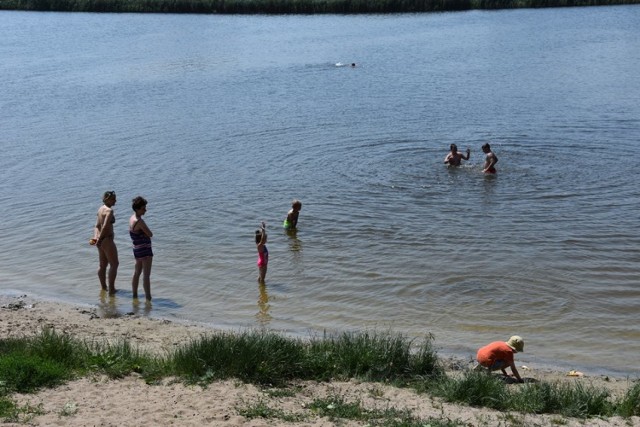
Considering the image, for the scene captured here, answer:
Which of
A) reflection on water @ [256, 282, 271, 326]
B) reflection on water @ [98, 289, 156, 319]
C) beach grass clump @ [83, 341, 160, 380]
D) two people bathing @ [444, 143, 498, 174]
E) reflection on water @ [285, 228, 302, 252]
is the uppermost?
two people bathing @ [444, 143, 498, 174]

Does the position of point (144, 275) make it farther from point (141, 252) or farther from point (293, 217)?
point (293, 217)

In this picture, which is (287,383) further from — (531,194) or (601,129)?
(601,129)

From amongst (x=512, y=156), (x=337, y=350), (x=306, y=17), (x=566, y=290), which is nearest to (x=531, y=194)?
(x=512, y=156)

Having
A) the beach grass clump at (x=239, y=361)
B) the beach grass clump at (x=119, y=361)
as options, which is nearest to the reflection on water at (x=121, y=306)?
the beach grass clump at (x=119, y=361)

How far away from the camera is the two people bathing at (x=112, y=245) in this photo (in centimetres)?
1428

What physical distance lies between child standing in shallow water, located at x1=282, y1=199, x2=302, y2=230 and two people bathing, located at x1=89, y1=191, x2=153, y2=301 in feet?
12.4

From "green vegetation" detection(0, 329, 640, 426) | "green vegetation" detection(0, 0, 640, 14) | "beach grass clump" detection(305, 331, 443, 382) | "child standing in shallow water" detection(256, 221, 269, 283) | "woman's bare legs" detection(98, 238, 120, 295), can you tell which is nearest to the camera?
"green vegetation" detection(0, 329, 640, 426)

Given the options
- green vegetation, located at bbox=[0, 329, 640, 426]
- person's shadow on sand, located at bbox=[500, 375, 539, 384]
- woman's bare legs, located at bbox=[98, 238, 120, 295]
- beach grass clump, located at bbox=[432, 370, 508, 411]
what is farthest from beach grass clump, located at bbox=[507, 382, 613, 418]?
woman's bare legs, located at bbox=[98, 238, 120, 295]

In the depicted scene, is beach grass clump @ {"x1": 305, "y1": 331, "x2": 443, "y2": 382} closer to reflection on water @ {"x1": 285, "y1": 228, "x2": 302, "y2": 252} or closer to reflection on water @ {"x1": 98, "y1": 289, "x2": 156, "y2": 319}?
reflection on water @ {"x1": 98, "y1": 289, "x2": 156, "y2": 319}

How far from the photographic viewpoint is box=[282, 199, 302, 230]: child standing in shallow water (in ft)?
58.2

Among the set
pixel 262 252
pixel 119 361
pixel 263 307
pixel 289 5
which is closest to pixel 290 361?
pixel 119 361

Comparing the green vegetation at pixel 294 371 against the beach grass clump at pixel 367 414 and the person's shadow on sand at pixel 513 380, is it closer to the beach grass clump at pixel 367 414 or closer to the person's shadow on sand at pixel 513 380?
the beach grass clump at pixel 367 414

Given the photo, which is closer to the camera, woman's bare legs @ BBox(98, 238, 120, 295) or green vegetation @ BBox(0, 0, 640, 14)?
woman's bare legs @ BBox(98, 238, 120, 295)

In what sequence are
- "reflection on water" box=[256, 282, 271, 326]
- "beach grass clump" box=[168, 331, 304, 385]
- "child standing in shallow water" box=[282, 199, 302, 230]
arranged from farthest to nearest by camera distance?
"child standing in shallow water" box=[282, 199, 302, 230]
"reflection on water" box=[256, 282, 271, 326]
"beach grass clump" box=[168, 331, 304, 385]
